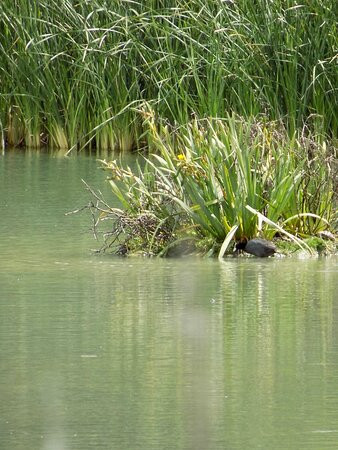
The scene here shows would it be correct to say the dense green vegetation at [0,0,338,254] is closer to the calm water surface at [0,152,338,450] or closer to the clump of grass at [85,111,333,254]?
the clump of grass at [85,111,333,254]

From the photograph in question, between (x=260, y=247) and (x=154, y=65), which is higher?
(x=154, y=65)

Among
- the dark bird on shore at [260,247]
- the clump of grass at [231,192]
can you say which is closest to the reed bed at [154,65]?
the clump of grass at [231,192]

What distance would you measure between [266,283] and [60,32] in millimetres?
7991

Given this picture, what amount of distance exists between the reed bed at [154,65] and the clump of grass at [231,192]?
124 inches

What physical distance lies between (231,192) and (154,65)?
224 inches

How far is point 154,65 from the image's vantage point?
13.8 meters

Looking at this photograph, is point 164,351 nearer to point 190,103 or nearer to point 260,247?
point 260,247

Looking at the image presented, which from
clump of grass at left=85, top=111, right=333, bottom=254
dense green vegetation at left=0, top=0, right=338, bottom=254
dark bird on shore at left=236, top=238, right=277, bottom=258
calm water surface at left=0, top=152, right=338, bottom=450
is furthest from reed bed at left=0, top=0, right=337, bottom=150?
calm water surface at left=0, top=152, right=338, bottom=450

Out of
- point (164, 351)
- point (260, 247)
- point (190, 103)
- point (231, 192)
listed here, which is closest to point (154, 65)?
point (190, 103)

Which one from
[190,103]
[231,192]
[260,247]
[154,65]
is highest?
[154,65]

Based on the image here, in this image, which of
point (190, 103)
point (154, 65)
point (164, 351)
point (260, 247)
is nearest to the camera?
point (164, 351)

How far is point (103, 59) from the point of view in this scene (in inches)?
566

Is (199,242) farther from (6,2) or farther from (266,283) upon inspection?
(6,2)

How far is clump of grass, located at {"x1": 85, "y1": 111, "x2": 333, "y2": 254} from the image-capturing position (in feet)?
27.0
